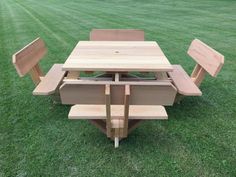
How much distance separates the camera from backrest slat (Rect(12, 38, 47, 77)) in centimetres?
362

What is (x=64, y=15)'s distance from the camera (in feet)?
45.8

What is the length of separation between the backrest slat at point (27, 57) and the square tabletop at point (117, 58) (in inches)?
22.7

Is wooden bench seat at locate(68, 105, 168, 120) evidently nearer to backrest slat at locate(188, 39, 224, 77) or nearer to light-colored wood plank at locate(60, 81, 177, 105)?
light-colored wood plank at locate(60, 81, 177, 105)

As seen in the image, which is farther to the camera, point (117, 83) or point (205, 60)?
point (205, 60)

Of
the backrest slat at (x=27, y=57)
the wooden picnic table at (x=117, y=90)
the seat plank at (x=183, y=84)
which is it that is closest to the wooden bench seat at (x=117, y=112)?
the wooden picnic table at (x=117, y=90)

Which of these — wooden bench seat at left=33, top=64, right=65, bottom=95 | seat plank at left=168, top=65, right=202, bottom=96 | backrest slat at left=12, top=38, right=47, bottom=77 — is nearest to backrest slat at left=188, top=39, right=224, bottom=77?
seat plank at left=168, top=65, right=202, bottom=96

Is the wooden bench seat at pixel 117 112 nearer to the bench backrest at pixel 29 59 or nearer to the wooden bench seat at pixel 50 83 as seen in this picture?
the wooden bench seat at pixel 50 83

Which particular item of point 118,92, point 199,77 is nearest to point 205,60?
point 199,77

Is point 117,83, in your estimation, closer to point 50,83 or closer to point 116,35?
point 50,83

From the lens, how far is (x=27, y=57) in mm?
4062

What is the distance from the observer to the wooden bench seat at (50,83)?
3.95 meters

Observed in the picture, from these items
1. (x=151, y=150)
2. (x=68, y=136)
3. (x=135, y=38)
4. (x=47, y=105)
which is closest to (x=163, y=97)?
(x=151, y=150)

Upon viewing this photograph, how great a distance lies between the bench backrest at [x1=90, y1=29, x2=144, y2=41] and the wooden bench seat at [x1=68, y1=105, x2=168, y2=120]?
243 centimetres

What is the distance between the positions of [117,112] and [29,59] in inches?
65.0
